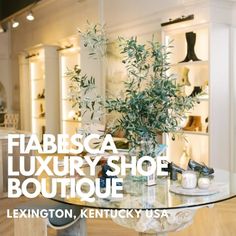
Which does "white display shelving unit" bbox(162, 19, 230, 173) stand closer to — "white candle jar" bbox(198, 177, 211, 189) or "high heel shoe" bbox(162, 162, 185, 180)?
"high heel shoe" bbox(162, 162, 185, 180)

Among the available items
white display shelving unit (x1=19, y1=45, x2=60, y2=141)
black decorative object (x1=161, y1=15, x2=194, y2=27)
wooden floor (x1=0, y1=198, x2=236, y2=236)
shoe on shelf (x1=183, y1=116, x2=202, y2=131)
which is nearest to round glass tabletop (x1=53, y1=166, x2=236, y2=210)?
wooden floor (x1=0, y1=198, x2=236, y2=236)

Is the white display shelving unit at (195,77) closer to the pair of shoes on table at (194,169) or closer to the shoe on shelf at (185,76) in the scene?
the shoe on shelf at (185,76)

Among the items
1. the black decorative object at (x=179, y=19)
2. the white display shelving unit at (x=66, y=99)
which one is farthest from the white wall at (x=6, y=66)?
the black decorative object at (x=179, y=19)

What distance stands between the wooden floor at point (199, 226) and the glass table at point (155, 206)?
1.44 m

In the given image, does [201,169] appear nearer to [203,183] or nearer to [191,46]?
[203,183]

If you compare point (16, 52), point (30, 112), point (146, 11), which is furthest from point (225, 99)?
point (16, 52)

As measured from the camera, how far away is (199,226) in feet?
13.1

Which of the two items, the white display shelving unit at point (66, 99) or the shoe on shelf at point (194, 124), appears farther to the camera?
the white display shelving unit at point (66, 99)

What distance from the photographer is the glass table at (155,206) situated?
7.31 feet

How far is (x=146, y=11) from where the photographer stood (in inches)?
248

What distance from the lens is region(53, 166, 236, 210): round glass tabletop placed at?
2.24 meters

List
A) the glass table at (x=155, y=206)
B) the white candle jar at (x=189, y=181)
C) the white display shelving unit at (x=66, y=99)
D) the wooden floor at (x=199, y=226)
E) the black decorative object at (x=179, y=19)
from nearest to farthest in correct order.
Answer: the glass table at (x=155, y=206) → the white candle jar at (x=189, y=181) → the wooden floor at (x=199, y=226) → the black decorative object at (x=179, y=19) → the white display shelving unit at (x=66, y=99)

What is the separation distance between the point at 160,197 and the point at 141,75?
81cm

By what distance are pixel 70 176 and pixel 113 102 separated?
0.82 m
